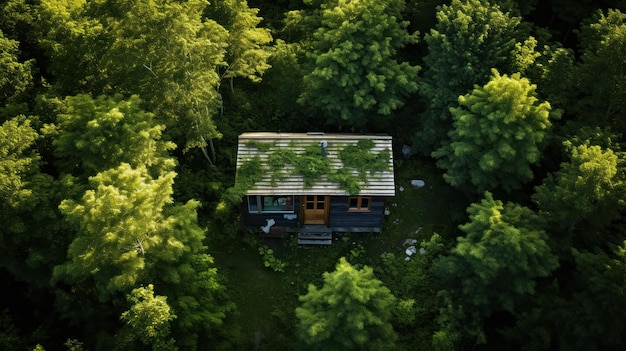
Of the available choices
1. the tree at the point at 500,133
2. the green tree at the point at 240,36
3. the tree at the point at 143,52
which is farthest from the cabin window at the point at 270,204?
the tree at the point at 500,133

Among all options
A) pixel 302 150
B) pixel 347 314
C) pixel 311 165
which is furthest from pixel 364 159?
pixel 347 314

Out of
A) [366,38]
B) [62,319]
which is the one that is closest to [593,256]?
[366,38]

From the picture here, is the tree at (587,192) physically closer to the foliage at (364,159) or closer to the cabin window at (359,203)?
the foliage at (364,159)

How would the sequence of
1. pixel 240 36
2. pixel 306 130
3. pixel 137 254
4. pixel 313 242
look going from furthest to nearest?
pixel 306 130, pixel 240 36, pixel 313 242, pixel 137 254

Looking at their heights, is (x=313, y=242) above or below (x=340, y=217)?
below

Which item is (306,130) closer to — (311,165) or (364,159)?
(311,165)

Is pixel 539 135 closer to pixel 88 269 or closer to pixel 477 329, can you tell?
pixel 477 329
